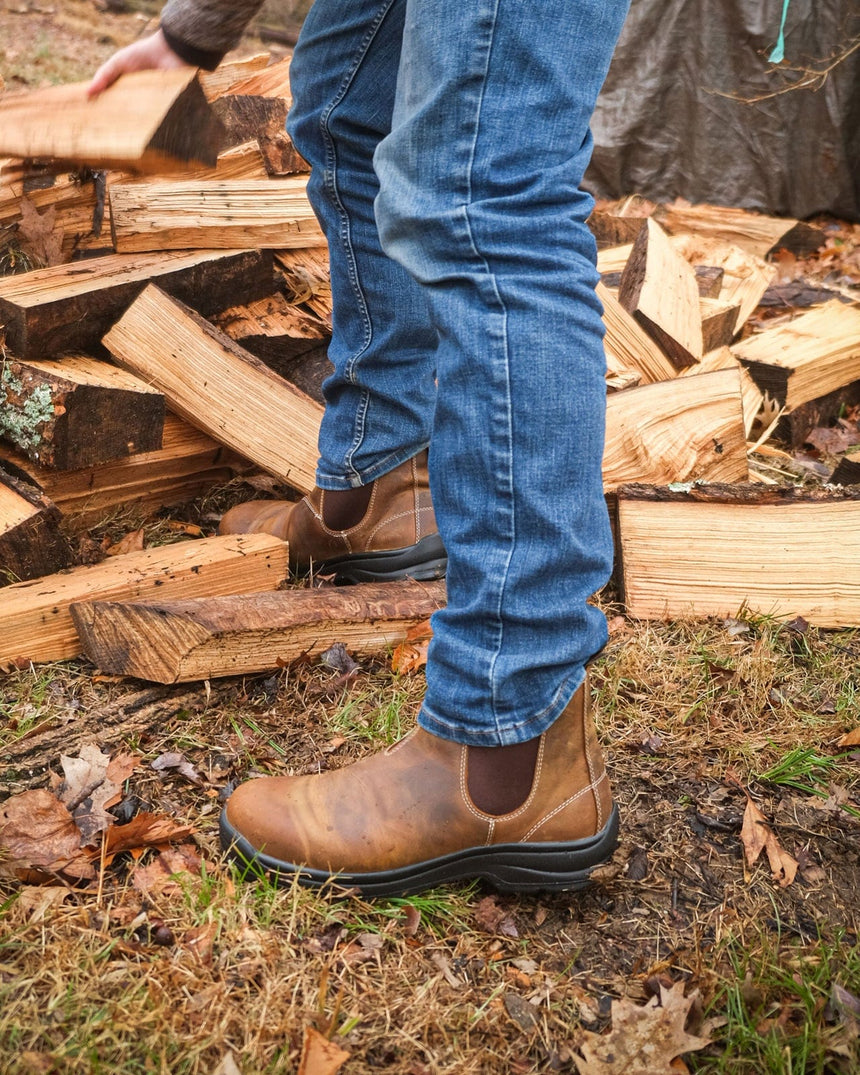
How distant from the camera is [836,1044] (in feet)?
4.02

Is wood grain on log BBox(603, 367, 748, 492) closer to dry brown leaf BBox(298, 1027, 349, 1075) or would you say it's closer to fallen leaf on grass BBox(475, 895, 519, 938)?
fallen leaf on grass BBox(475, 895, 519, 938)

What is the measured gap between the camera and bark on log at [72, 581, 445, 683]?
1803 mm

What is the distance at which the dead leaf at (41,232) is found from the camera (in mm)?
2539

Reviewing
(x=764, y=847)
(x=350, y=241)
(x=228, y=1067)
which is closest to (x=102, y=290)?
(x=350, y=241)

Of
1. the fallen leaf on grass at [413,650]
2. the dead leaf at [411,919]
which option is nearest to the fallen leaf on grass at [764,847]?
the dead leaf at [411,919]

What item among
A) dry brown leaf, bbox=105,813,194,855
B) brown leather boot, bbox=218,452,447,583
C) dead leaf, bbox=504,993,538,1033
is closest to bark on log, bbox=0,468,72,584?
brown leather boot, bbox=218,452,447,583

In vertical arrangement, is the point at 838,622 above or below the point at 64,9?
below

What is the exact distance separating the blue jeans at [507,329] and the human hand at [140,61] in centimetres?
48

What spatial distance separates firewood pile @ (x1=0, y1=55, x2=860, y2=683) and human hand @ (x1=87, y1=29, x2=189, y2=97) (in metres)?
0.04

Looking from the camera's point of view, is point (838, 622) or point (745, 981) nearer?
point (745, 981)

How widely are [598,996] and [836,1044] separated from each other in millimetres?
315

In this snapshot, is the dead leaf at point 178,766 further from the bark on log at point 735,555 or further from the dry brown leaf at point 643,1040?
the bark on log at point 735,555

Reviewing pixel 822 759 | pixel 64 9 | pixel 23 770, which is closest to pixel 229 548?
pixel 23 770

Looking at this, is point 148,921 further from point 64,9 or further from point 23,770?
point 64,9
